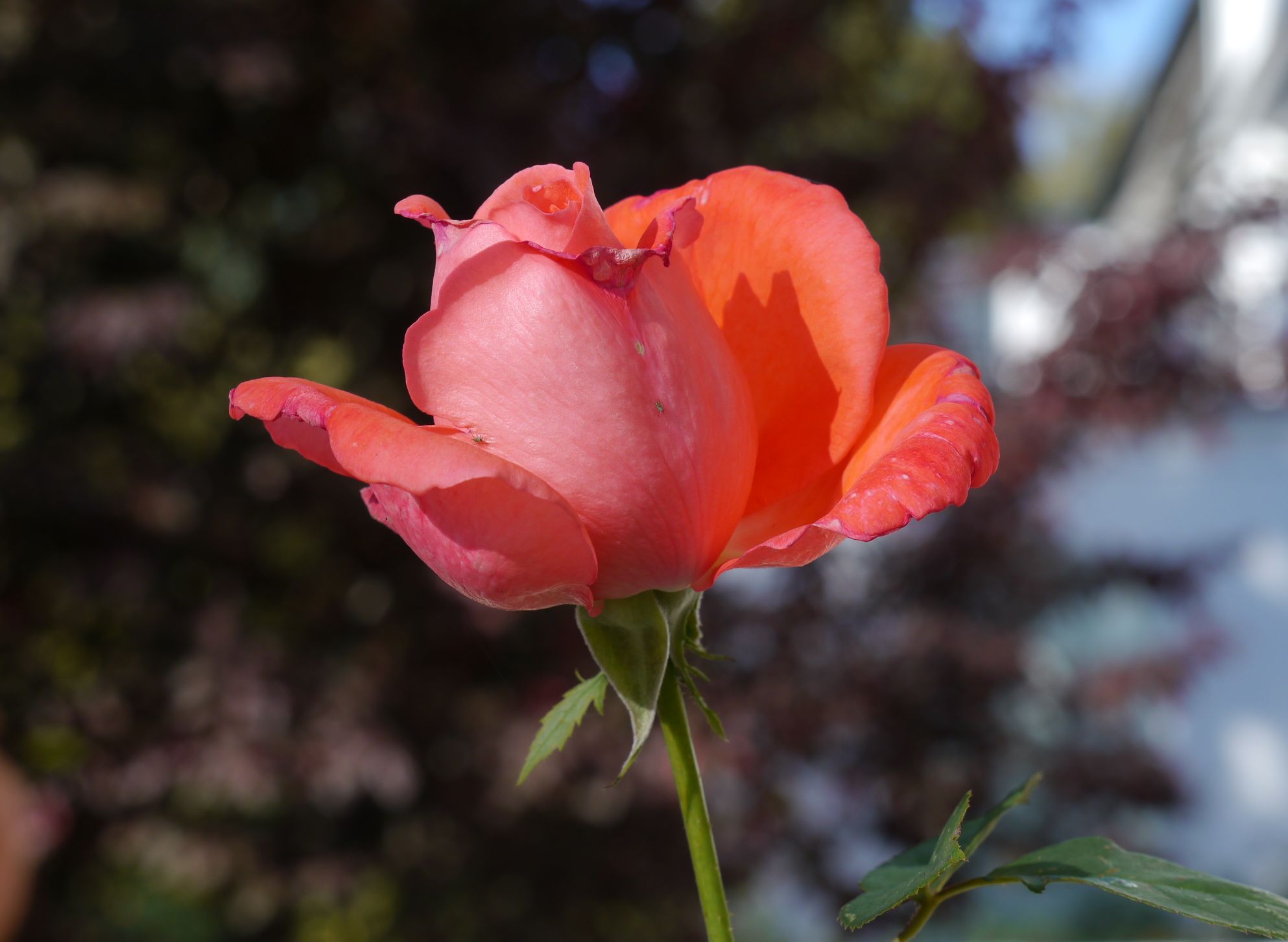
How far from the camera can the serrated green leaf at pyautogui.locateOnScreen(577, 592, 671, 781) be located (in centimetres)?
28

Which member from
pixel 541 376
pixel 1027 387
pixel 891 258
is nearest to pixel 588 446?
pixel 541 376

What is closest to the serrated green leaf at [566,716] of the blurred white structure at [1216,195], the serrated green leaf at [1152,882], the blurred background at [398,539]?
the serrated green leaf at [1152,882]

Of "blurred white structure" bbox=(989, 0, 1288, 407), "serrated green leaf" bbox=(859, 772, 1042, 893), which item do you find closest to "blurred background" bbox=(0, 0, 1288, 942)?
"blurred white structure" bbox=(989, 0, 1288, 407)

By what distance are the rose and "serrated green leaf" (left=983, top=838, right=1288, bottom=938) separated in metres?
0.11

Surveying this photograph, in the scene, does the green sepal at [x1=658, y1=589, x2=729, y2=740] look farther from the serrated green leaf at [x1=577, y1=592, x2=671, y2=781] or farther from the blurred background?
the blurred background

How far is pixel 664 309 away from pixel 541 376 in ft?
0.12

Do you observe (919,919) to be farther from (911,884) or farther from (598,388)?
(598,388)

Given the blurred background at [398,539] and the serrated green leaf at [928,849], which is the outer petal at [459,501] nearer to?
the serrated green leaf at [928,849]

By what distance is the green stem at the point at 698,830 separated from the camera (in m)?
0.27

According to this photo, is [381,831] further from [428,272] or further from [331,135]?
[331,135]

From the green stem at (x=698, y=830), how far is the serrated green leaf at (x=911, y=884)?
3cm

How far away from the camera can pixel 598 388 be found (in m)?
0.27

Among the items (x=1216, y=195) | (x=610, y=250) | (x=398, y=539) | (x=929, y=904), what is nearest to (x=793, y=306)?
(x=610, y=250)

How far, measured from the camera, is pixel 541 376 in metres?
0.27
